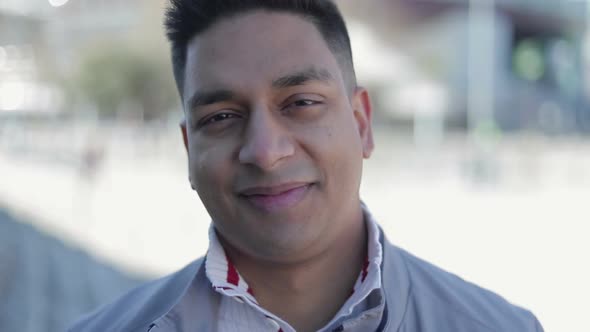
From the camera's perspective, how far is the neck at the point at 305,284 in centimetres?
159

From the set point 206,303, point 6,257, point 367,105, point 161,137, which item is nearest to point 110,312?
point 206,303

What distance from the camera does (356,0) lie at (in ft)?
140

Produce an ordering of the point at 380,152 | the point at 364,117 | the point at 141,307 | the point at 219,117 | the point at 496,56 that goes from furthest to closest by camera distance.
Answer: the point at 496,56, the point at 380,152, the point at 364,117, the point at 141,307, the point at 219,117

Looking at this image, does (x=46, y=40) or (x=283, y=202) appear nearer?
(x=283, y=202)

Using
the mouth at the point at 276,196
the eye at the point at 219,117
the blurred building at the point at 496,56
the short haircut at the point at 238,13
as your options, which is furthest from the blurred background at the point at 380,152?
the mouth at the point at 276,196

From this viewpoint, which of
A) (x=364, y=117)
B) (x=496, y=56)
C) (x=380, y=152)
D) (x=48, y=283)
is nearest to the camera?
(x=364, y=117)

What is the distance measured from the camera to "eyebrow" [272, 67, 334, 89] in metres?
1.52

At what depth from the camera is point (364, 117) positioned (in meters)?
1.79

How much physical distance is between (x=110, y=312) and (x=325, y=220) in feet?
2.14

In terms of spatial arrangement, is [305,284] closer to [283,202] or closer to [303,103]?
[283,202]

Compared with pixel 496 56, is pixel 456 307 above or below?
below

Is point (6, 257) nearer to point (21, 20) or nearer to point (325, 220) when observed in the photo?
point (325, 220)

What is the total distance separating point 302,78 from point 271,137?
0.17 m

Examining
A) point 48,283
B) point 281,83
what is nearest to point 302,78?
point 281,83
